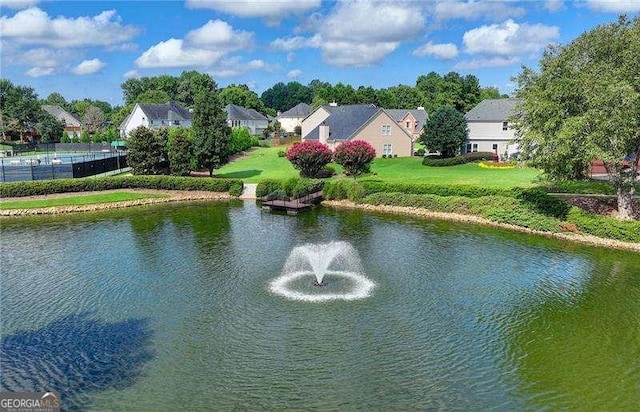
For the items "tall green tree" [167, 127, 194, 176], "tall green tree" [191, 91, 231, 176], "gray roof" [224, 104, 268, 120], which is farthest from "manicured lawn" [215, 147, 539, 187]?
"gray roof" [224, 104, 268, 120]

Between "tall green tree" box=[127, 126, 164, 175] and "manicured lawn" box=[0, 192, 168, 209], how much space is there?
5.48 meters

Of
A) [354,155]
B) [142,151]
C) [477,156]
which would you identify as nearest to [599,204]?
[354,155]

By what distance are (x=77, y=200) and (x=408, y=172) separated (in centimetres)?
3531

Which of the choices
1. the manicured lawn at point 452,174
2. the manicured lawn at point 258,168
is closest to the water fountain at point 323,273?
the manicured lawn at point 452,174

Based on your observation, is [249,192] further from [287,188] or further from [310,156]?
[310,156]

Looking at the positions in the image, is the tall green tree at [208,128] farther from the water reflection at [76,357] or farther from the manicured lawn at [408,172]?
the water reflection at [76,357]

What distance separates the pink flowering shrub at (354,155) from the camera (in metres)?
53.1

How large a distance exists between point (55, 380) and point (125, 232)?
20793 mm

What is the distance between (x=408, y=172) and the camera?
5741 cm

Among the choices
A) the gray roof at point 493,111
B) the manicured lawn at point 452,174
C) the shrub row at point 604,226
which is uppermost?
the gray roof at point 493,111

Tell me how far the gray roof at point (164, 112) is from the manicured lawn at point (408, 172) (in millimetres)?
34950

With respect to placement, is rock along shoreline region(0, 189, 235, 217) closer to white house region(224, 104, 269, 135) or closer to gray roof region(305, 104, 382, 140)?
gray roof region(305, 104, 382, 140)

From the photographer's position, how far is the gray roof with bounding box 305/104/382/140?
70625 millimetres

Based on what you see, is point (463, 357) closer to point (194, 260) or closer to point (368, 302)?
point (368, 302)
